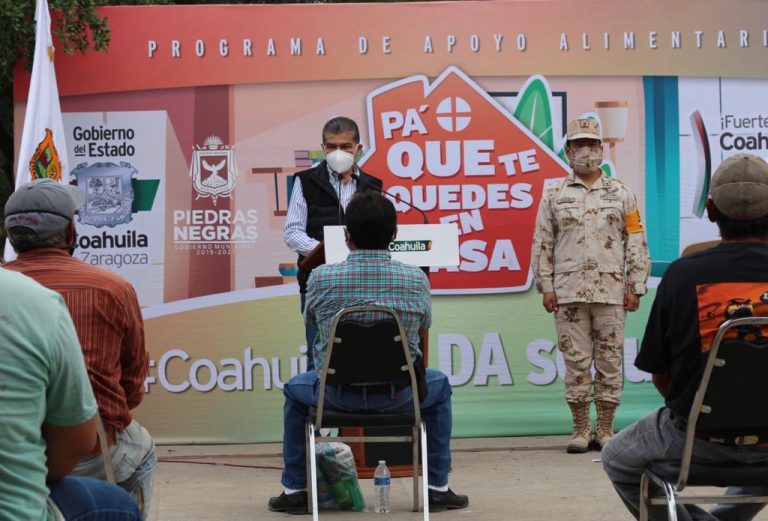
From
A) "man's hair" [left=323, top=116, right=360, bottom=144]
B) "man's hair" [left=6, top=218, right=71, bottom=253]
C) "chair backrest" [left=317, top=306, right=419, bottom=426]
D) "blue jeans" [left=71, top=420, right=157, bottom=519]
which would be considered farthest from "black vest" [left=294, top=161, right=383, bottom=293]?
"man's hair" [left=6, top=218, right=71, bottom=253]

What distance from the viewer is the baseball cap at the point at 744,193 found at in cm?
360

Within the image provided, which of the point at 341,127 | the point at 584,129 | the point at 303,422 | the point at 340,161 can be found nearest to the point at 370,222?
the point at 303,422

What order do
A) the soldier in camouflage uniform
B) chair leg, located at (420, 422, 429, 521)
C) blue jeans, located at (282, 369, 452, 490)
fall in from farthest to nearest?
the soldier in camouflage uniform < blue jeans, located at (282, 369, 452, 490) < chair leg, located at (420, 422, 429, 521)

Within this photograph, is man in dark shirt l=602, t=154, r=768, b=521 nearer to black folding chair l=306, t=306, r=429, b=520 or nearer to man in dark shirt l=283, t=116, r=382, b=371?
black folding chair l=306, t=306, r=429, b=520

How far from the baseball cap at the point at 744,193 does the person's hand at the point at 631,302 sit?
3069 millimetres

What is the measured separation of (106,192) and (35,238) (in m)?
3.41

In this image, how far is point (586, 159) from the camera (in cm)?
667

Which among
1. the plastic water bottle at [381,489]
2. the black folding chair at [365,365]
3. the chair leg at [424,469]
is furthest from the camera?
the plastic water bottle at [381,489]

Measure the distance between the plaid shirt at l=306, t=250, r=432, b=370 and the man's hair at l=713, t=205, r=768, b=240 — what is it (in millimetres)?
1385

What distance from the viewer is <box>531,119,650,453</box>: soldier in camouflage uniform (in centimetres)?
664

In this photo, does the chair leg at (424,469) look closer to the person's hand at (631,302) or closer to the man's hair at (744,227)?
the man's hair at (744,227)

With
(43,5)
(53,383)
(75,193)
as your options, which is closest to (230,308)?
(43,5)

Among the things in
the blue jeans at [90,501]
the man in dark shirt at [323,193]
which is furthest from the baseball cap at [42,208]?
the man in dark shirt at [323,193]

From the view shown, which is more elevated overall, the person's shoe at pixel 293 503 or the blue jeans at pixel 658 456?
the blue jeans at pixel 658 456
